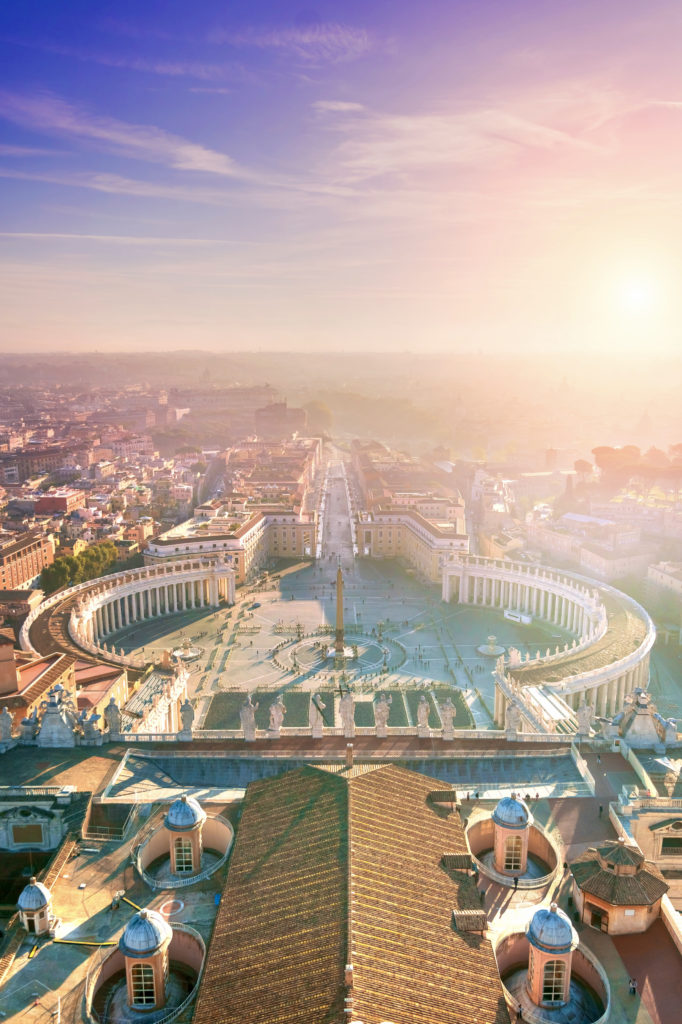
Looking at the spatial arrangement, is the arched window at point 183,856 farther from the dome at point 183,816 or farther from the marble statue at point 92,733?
the marble statue at point 92,733

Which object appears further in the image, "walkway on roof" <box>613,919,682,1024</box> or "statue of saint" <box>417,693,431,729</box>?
"statue of saint" <box>417,693,431,729</box>

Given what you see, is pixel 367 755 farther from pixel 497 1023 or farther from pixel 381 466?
pixel 381 466

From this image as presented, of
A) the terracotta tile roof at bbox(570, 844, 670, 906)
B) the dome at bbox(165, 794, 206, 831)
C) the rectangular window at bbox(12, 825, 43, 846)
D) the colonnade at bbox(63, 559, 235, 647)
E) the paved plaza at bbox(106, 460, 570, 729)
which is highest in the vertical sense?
the dome at bbox(165, 794, 206, 831)

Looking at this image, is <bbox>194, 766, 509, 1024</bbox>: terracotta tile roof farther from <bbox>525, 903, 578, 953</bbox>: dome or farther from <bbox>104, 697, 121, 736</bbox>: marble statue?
<bbox>104, 697, 121, 736</bbox>: marble statue

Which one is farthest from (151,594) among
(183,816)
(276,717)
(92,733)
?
(183,816)

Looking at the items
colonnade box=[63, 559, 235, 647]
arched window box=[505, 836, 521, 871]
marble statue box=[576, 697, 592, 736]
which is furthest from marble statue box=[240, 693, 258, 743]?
colonnade box=[63, 559, 235, 647]

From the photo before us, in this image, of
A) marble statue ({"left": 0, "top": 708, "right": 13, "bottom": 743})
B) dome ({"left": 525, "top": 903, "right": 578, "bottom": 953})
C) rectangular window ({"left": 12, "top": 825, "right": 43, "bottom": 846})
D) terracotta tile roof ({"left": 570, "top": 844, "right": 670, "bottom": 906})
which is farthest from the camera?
marble statue ({"left": 0, "top": 708, "right": 13, "bottom": 743})
